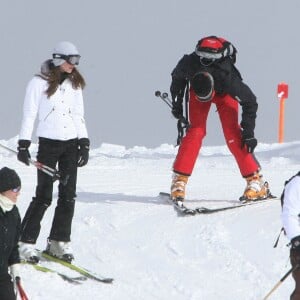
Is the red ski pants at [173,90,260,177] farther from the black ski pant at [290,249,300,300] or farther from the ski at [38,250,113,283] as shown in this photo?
the black ski pant at [290,249,300,300]

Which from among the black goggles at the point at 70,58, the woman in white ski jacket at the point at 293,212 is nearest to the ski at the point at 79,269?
the black goggles at the point at 70,58

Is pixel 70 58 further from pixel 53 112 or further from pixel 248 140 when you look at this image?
pixel 248 140

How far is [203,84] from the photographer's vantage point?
34.6 ft

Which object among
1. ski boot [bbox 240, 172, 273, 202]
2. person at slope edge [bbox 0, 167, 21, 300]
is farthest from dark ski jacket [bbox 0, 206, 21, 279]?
ski boot [bbox 240, 172, 273, 202]

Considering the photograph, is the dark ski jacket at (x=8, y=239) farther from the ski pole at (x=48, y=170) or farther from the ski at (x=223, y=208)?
the ski at (x=223, y=208)

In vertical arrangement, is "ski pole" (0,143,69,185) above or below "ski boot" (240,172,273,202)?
above

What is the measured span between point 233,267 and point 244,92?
197 cm

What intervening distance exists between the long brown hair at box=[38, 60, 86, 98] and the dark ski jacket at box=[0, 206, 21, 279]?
1.91 m

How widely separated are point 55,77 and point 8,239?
84.3 inches

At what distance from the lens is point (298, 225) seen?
24.0 feet

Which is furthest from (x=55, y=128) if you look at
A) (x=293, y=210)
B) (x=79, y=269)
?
(x=293, y=210)

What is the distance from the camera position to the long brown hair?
8875 millimetres

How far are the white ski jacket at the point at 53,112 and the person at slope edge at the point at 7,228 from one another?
181 centimetres

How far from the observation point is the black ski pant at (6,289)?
6.99m
